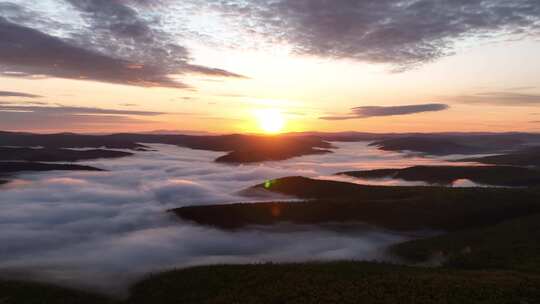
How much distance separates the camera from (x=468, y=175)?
4870 inches

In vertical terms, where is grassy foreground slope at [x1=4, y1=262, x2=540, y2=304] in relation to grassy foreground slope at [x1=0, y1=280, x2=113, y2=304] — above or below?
above

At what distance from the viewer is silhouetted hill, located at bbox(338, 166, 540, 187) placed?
110656 millimetres

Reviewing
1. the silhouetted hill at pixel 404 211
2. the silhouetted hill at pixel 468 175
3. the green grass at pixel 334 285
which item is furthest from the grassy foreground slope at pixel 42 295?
the silhouetted hill at pixel 468 175

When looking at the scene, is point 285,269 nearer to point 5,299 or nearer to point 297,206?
point 5,299

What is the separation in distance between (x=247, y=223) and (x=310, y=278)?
3429cm

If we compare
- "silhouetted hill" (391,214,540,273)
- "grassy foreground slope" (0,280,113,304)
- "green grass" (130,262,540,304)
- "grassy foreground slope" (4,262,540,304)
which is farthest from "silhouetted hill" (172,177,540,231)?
"grassy foreground slope" (0,280,113,304)

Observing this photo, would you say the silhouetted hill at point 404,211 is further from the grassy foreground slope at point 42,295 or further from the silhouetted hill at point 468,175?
the silhouetted hill at point 468,175

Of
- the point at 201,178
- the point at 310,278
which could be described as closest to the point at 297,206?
the point at 310,278

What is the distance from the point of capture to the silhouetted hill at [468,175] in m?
111

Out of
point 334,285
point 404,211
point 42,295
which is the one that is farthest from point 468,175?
point 42,295

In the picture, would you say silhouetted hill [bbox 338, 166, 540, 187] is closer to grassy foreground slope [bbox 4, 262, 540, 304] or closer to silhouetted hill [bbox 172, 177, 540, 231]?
silhouetted hill [bbox 172, 177, 540, 231]

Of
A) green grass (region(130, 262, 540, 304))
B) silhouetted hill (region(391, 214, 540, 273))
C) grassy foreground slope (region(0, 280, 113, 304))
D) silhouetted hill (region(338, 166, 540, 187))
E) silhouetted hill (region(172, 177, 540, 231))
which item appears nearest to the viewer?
green grass (region(130, 262, 540, 304))

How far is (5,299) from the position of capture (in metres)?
37.4

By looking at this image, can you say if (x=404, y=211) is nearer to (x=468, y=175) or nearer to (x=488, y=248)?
(x=488, y=248)
